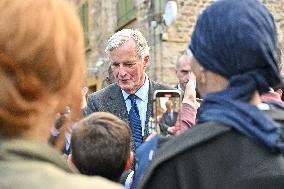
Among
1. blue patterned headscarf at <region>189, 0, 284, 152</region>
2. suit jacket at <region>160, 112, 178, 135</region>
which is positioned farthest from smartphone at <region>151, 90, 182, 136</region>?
blue patterned headscarf at <region>189, 0, 284, 152</region>

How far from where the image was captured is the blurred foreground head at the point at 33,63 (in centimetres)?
121

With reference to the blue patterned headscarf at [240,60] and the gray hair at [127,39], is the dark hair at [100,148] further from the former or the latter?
the gray hair at [127,39]

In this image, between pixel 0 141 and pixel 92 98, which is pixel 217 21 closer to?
pixel 0 141

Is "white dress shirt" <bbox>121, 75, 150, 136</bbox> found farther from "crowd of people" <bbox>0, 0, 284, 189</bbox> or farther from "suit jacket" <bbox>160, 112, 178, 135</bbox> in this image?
"suit jacket" <bbox>160, 112, 178, 135</bbox>

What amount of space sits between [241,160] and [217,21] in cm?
48

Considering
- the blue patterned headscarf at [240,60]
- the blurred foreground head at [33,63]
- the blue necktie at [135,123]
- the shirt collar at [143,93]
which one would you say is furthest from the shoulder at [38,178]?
the shirt collar at [143,93]

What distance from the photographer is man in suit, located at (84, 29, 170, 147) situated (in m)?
3.73

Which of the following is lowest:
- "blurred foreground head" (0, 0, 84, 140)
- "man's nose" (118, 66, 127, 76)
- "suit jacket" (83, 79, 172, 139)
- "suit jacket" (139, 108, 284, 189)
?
"suit jacket" (83, 79, 172, 139)

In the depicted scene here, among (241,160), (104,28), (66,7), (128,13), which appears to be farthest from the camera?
(104,28)

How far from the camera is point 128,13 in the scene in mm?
12922

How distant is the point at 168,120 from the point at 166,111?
1.4 inches

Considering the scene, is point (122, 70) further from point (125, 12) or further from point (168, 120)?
point (125, 12)

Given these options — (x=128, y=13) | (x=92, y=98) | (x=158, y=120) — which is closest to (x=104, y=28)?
(x=128, y=13)

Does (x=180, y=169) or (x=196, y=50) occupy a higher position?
(x=196, y=50)
